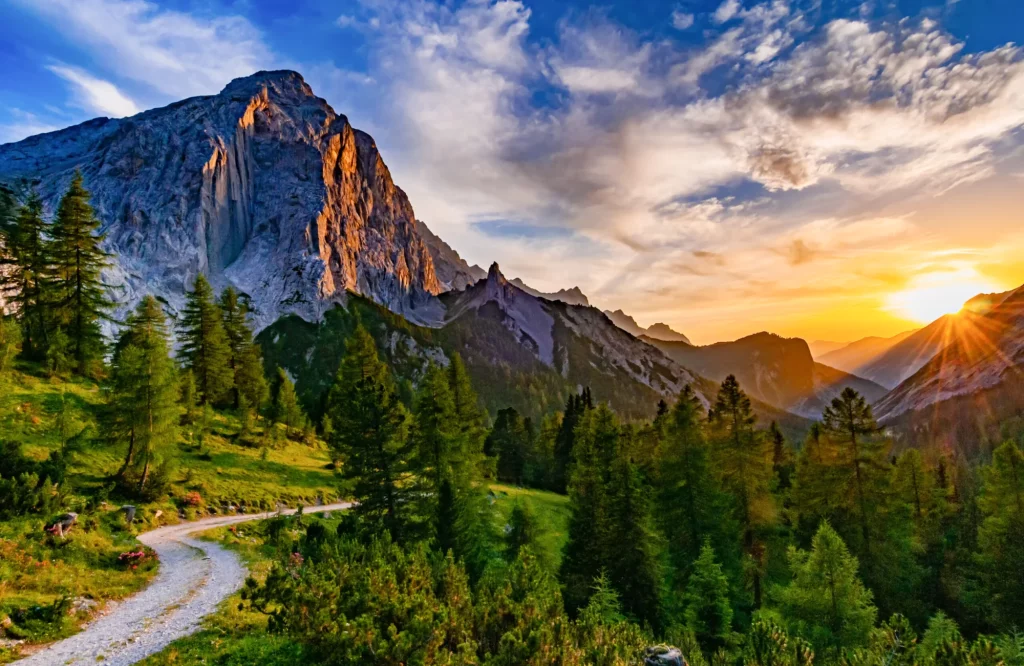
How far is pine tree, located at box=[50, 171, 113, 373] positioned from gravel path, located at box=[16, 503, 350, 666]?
24881 mm

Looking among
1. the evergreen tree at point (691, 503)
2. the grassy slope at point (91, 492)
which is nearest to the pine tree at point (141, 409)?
the grassy slope at point (91, 492)

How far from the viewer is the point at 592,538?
1178 inches

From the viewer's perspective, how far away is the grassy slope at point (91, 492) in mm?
16453

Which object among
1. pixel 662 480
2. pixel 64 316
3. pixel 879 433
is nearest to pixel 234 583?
pixel 662 480

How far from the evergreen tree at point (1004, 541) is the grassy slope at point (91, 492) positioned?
160 ft

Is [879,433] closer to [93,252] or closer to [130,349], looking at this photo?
[130,349]

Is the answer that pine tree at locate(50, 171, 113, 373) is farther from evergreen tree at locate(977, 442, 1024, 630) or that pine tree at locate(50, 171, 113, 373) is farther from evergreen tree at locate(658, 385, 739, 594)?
evergreen tree at locate(977, 442, 1024, 630)

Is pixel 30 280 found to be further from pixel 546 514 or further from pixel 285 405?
pixel 546 514

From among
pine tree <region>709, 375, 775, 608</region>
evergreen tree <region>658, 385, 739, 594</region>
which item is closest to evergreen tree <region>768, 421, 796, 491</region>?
pine tree <region>709, 375, 775, 608</region>

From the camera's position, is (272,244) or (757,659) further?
(272,244)

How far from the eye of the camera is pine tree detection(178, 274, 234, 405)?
49938 millimetres

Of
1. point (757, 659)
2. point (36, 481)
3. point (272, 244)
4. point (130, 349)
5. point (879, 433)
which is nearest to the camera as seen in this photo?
point (757, 659)

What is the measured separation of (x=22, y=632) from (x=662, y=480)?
3580 centimetres

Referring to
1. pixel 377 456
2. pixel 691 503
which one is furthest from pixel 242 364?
pixel 691 503
